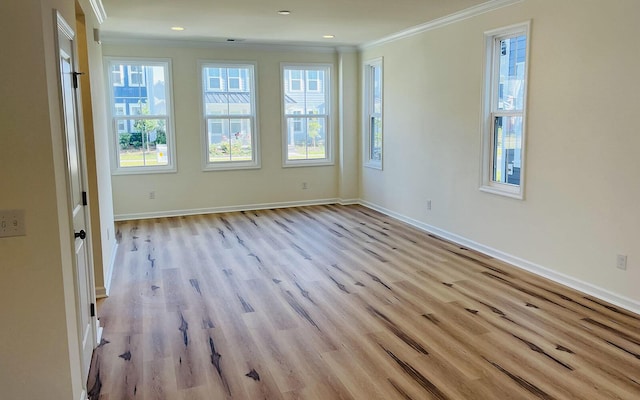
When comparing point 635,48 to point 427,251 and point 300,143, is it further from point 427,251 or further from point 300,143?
point 300,143

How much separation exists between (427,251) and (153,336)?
124 inches

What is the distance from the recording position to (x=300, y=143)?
8359 millimetres

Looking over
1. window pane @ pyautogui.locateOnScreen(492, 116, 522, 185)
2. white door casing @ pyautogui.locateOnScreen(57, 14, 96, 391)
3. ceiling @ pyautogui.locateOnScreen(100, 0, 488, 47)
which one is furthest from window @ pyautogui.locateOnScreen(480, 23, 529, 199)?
A: white door casing @ pyautogui.locateOnScreen(57, 14, 96, 391)

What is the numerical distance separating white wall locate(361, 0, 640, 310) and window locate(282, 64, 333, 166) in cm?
227

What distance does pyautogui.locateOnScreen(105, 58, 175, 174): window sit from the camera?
23.6 ft

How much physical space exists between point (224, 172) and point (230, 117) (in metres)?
0.86

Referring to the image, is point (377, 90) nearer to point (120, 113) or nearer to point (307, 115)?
point (307, 115)

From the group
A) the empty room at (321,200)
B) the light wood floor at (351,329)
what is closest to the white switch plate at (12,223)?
the empty room at (321,200)

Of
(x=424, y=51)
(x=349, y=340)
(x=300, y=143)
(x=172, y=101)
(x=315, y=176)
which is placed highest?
(x=424, y=51)

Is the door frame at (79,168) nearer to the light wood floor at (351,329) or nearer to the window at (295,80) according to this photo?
the light wood floor at (351,329)

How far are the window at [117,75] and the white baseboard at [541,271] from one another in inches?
179

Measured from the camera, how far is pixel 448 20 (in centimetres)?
574

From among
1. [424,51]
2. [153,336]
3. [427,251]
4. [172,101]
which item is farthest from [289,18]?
[153,336]

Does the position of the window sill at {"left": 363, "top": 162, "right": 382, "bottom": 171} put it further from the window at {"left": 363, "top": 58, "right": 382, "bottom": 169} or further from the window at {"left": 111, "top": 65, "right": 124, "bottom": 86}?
the window at {"left": 111, "top": 65, "right": 124, "bottom": 86}
